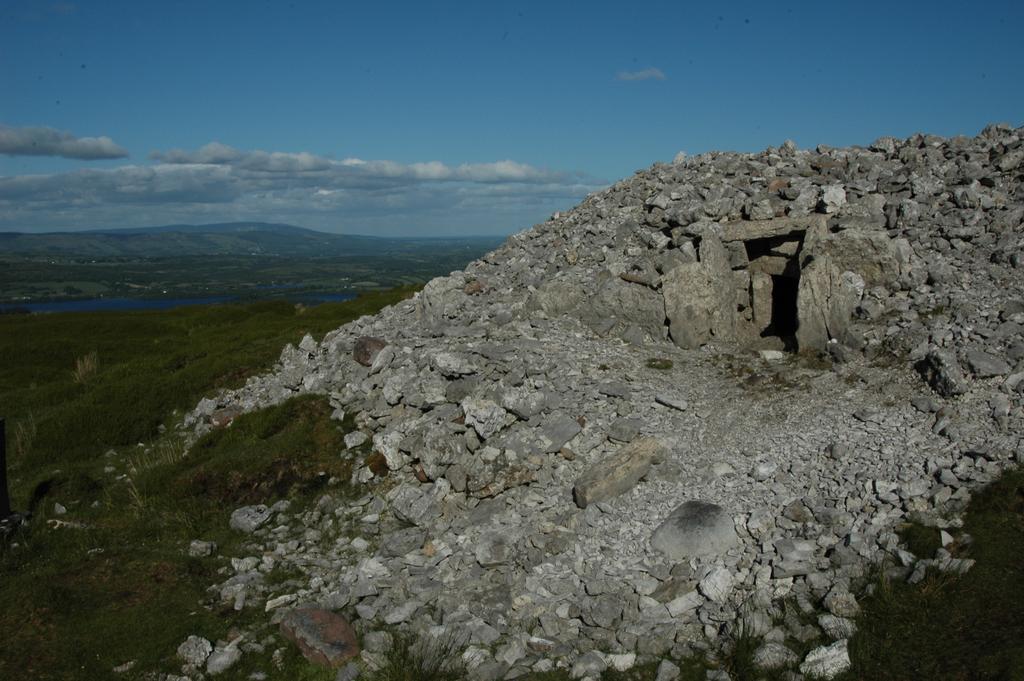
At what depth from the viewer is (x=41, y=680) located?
11.1 meters

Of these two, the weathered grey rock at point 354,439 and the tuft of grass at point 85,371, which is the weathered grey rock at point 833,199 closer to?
the weathered grey rock at point 354,439

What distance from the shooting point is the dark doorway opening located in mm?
22609

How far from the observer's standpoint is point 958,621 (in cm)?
1021

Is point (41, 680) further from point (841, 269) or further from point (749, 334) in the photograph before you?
point (841, 269)

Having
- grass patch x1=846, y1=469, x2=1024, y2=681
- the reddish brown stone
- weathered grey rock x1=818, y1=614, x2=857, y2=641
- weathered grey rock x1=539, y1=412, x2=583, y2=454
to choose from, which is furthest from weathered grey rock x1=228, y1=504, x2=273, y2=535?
grass patch x1=846, y1=469, x2=1024, y2=681

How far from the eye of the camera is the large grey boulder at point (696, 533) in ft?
42.9

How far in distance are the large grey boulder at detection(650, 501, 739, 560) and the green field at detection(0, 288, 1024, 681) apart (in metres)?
2.51

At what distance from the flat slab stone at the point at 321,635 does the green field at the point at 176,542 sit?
0.79 ft

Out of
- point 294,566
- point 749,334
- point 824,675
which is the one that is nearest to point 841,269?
point 749,334

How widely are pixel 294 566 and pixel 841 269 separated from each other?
17710mm

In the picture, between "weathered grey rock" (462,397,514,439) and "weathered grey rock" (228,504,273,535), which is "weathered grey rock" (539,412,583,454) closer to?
"weathered grey rock" (462,397,514,439)

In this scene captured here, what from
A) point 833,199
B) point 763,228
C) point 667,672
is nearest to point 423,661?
point 667,672

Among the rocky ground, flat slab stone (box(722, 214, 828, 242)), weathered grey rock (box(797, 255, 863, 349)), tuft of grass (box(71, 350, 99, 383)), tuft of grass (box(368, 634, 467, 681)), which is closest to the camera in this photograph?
tuft of grass (box(368, 634, 467, 681))

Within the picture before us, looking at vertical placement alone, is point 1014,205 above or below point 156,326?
above
